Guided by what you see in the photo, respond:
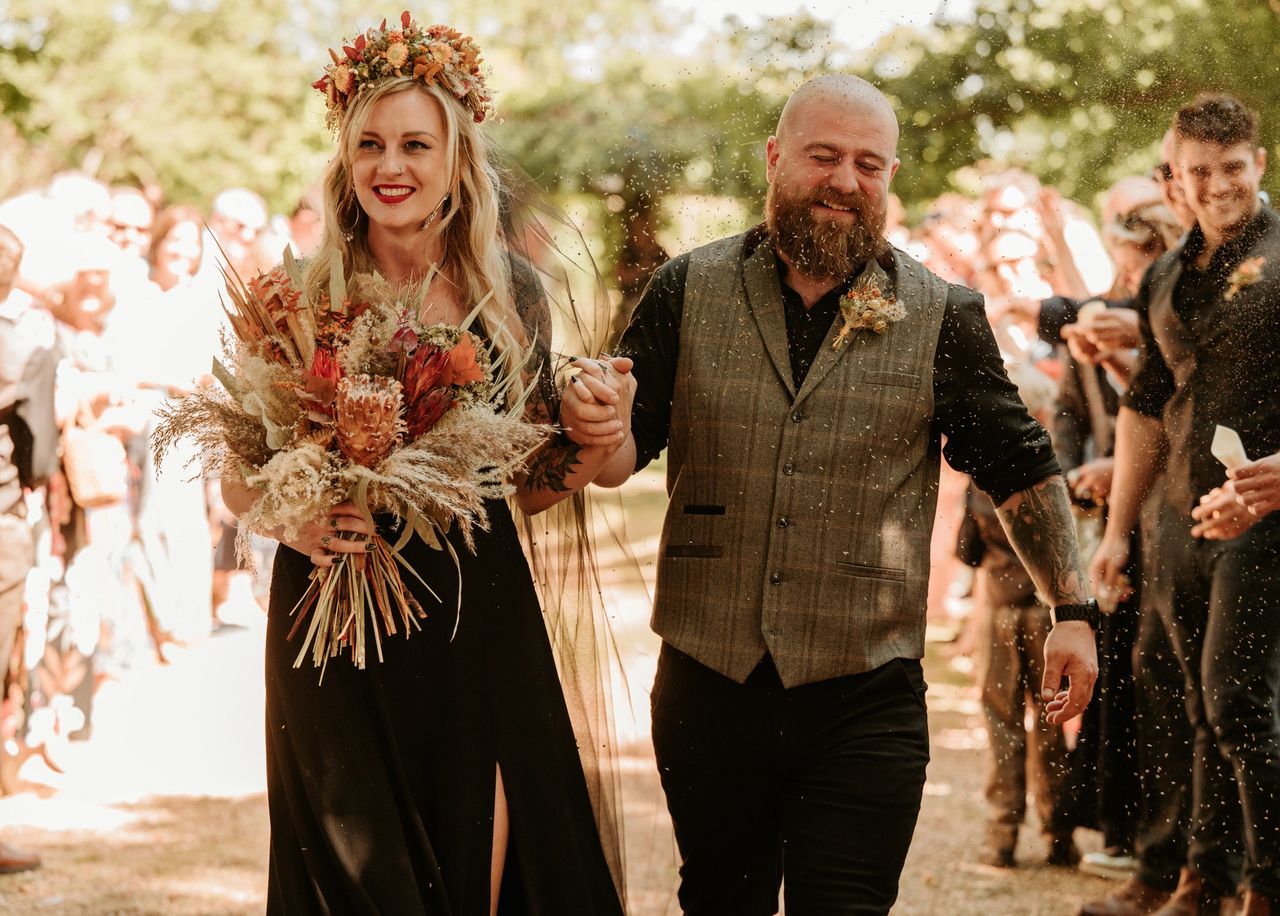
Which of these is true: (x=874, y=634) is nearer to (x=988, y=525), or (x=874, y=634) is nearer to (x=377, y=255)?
(x=377, y=255)

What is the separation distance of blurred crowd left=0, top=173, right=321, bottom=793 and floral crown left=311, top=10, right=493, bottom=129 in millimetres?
2907

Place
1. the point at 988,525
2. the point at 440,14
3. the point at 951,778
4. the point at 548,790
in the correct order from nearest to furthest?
the point at 548,790 < the point at 988,525 < the point at 951,778 < the point at 440,14

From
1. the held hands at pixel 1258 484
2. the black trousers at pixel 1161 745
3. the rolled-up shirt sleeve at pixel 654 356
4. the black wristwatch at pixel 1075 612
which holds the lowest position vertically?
the black trousers at pixel 1161 745

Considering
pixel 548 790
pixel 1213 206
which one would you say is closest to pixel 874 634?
pixel 548 790

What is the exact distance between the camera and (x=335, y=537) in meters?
2.97

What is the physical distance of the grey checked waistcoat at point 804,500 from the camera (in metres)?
3.38

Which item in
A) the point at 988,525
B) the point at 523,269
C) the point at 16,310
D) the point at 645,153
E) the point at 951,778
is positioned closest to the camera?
the point at 523,269

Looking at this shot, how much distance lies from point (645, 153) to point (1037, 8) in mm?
6041

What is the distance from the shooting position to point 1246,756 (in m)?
4.52

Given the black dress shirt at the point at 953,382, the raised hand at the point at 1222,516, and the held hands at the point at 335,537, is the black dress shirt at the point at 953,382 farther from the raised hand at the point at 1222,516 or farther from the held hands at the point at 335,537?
the raised hand at the point at 1222,516

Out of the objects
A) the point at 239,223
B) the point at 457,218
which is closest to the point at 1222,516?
the point at 457,218

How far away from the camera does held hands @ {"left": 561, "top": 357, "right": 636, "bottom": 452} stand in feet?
10.6

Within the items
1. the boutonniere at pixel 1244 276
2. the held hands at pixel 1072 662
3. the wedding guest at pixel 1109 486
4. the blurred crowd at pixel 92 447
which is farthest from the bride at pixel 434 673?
the blurred crowd at pixel 92 447

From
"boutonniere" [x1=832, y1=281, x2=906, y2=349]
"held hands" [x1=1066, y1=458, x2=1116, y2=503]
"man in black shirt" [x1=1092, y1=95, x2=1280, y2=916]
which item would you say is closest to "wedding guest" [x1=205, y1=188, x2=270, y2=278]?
"held hands" [x1=1066, y1=458, x2=1116, y2=503]
